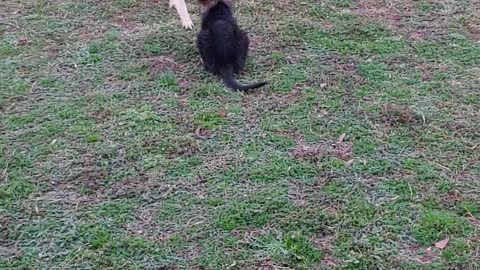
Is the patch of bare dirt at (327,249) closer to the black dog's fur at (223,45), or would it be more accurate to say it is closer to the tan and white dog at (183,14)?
the black dog's fur at (223,45)

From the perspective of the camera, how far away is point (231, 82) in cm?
452

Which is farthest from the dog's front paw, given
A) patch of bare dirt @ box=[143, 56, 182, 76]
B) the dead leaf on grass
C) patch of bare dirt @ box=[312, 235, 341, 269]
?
the dead leaf on grass

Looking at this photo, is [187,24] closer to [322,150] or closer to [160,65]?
[160,65]

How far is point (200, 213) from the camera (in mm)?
3350

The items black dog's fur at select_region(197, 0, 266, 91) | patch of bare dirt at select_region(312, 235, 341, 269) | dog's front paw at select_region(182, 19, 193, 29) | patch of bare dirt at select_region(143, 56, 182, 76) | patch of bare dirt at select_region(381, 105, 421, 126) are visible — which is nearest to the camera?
patch of bare dirt at select_region(312, 235, 341, 269)

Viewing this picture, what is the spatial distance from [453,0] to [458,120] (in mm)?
2202

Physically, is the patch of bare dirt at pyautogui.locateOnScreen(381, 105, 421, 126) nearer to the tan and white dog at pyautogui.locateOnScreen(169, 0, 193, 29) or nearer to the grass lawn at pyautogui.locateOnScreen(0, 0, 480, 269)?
the grass lawn at pyautogui.locateOnScreen(0, 0, 480, 269)

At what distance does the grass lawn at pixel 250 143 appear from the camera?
313 centimetres

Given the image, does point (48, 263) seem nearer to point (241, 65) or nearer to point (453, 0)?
point (241, 65)

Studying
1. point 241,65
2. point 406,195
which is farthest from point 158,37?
point 406,195

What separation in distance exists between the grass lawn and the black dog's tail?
0.06 m

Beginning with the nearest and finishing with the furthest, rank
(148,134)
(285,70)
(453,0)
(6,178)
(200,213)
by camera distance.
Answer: (200,213), (6,178), (148,134), (285,70), (453,0)

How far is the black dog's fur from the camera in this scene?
4.57m

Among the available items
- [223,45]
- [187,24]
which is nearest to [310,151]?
[223,45]
